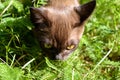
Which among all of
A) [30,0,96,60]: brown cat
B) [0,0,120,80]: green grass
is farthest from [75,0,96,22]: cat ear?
[0,0,120,80]: green grass

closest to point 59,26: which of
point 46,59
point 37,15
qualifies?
point 37,15

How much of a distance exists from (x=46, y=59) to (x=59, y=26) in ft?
0.97

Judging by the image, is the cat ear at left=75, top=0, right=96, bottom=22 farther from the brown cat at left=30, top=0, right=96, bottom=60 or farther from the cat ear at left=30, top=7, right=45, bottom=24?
the cat ear at left=30, top=7, right=45, bottom=24

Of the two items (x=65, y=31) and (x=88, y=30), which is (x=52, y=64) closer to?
(x=65, y=31)

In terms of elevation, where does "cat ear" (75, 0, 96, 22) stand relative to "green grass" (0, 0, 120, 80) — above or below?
above

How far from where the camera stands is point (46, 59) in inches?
124

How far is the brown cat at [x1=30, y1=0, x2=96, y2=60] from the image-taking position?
9.91 ft

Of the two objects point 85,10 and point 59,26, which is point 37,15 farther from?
point 85,10

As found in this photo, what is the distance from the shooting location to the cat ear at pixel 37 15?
2.94 m

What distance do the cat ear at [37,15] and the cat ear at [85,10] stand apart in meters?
0.28

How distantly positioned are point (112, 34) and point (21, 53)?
933mm

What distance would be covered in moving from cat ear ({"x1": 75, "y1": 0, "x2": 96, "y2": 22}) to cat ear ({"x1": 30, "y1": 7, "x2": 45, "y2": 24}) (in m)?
0.28

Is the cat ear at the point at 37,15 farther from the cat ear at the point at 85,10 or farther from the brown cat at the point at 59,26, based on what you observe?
the cat ear at the point at 85,10

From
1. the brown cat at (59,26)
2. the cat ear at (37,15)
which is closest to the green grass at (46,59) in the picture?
the brown cat at (59,26)
